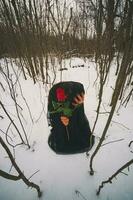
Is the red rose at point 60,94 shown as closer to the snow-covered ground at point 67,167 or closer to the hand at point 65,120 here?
the hand at point 65,120

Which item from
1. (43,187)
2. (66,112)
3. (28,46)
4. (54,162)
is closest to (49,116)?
(66,112)

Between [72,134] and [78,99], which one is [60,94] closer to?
[78,99]

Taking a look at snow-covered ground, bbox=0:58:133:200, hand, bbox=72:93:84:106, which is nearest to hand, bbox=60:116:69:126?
hand, bbox=72:93:84:106

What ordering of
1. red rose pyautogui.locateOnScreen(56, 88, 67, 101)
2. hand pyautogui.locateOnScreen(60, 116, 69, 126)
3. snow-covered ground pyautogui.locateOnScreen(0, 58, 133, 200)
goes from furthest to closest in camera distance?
hand pyautogui.locateOnScreen(60, 116, 69, 126) → red rose pyautogui.locateOnScreen(56, 88, 67, 101) → snow-covered ground pyautogui.locateOnScreen(0, 58, 133, 200)

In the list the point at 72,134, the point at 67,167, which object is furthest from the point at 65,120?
the point at 67,167

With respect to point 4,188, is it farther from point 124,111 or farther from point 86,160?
point 124,111

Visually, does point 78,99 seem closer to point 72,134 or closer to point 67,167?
point 72,134

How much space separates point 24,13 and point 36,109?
2025mm

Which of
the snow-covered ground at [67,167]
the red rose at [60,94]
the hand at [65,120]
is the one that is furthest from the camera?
the hand at [65,120]

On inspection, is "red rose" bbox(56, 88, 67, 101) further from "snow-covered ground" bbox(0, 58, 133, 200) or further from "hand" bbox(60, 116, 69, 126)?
"snow-covered ground" bbox(0, 58, 133, 200)

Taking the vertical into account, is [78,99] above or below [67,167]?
above

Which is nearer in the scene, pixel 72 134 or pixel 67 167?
pixel 67 167

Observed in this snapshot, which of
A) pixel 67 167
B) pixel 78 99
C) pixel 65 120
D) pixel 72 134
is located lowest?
pixel 67 167

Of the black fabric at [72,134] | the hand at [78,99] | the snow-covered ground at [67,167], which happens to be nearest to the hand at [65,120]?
the black fabric at [72,134]
